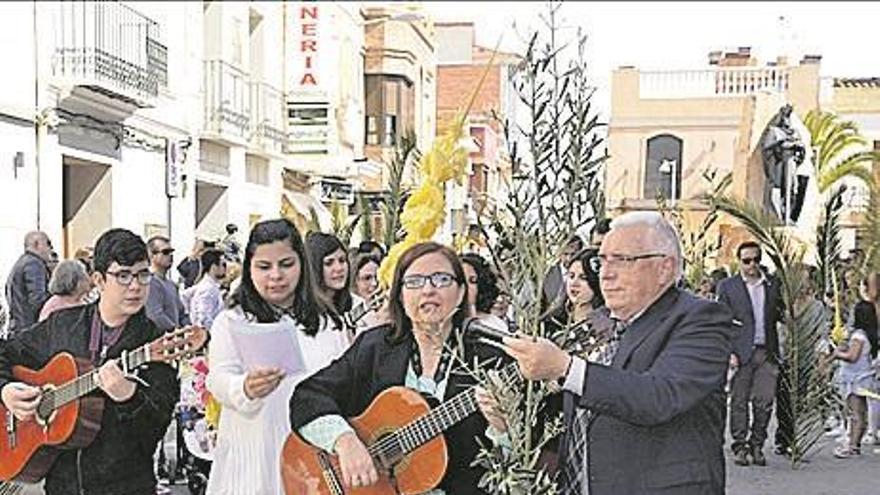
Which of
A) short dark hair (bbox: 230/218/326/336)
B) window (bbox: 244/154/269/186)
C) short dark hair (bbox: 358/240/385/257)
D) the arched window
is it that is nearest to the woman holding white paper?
short dark hair (bbox: 230/218/326/336)

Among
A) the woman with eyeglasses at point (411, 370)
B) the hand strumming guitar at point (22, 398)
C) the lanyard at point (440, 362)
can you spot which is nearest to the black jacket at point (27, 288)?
the hand strumming guitar at point (22, 398)

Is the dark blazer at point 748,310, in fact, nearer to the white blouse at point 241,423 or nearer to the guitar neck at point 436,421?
the white blouse at point 241,423

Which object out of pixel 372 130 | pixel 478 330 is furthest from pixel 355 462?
pixel 372 130

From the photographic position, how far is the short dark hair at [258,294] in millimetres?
4137

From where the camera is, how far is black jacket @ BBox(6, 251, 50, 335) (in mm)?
9398

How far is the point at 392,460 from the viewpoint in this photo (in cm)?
357

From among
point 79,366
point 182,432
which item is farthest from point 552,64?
point 182,432

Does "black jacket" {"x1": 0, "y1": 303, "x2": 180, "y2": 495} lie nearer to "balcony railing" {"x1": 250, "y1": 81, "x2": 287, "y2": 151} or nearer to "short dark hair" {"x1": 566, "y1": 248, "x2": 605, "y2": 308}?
"short dark hair" {"x1": 566, "y1": 248, "x2": 605, "y2": 308}

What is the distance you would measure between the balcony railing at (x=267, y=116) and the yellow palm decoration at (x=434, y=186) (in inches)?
593

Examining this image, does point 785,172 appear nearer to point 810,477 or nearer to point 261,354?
point 810,477

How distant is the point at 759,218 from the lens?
9703 mm

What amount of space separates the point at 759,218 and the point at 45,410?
714cm

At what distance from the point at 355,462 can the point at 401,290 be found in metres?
0.57

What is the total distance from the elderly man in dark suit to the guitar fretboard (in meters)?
1.44
